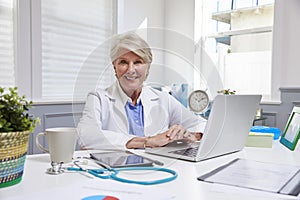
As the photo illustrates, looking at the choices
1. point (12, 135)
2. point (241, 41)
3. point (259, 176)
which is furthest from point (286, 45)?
point (12, 135)

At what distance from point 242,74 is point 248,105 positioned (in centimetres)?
206

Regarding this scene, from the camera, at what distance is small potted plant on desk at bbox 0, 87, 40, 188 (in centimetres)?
64

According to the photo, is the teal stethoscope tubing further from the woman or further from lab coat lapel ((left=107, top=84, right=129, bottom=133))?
lab coat lapel ((left=107, top=84, right=129, bottom=133))

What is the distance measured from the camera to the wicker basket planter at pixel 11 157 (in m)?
0.64

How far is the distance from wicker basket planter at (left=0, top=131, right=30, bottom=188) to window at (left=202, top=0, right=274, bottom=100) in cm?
240

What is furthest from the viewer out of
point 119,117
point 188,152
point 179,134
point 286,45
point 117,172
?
point 286,45

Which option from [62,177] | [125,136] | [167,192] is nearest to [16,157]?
[62,177]

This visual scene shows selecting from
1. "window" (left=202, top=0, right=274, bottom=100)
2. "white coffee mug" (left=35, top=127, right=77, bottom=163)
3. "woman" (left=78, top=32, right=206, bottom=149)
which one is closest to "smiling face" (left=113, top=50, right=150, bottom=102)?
"woman" (left=78, top=32, right=206, bottom=149)

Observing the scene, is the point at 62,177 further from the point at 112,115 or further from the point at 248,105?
the point at 248,105

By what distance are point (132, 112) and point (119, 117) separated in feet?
0.23

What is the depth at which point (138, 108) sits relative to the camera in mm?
1139

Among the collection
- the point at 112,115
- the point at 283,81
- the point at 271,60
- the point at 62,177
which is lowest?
the point at 62,177

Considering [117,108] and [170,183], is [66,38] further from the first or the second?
[170,183]

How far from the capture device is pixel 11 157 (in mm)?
653
